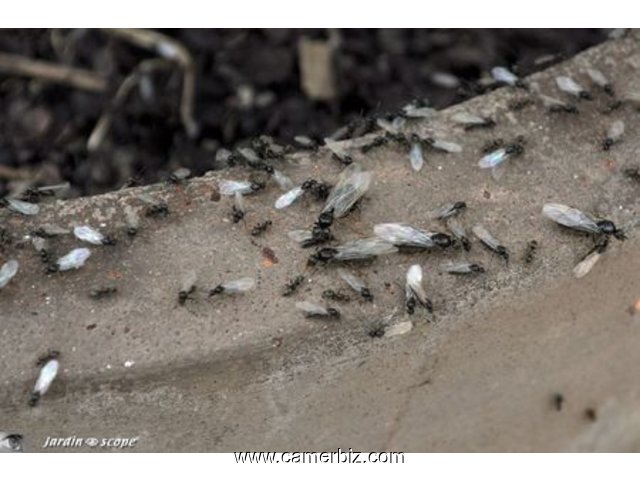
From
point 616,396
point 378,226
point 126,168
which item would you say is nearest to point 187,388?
point 378,226

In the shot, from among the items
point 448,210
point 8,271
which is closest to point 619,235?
point 448,210

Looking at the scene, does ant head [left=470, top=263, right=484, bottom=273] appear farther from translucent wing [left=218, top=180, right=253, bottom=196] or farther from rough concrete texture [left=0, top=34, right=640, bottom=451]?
translucent wing [left=218, top=180, right=253, bottom=196]

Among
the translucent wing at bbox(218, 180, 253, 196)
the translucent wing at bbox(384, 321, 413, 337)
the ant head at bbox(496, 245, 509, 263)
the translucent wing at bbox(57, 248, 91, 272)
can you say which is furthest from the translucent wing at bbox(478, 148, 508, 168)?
the translucent wing at bbox(57, 248, 91, 272)

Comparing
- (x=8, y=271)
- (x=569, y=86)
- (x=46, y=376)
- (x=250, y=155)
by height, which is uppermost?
(x=569, y=86)

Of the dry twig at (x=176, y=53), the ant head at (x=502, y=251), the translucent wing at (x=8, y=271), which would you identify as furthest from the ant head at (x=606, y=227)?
the dry twig at (x=176, y=53)

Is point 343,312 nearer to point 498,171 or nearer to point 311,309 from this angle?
point 311,309

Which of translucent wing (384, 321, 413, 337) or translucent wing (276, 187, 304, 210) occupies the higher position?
translucent wing (276, 187, 304, 210)
